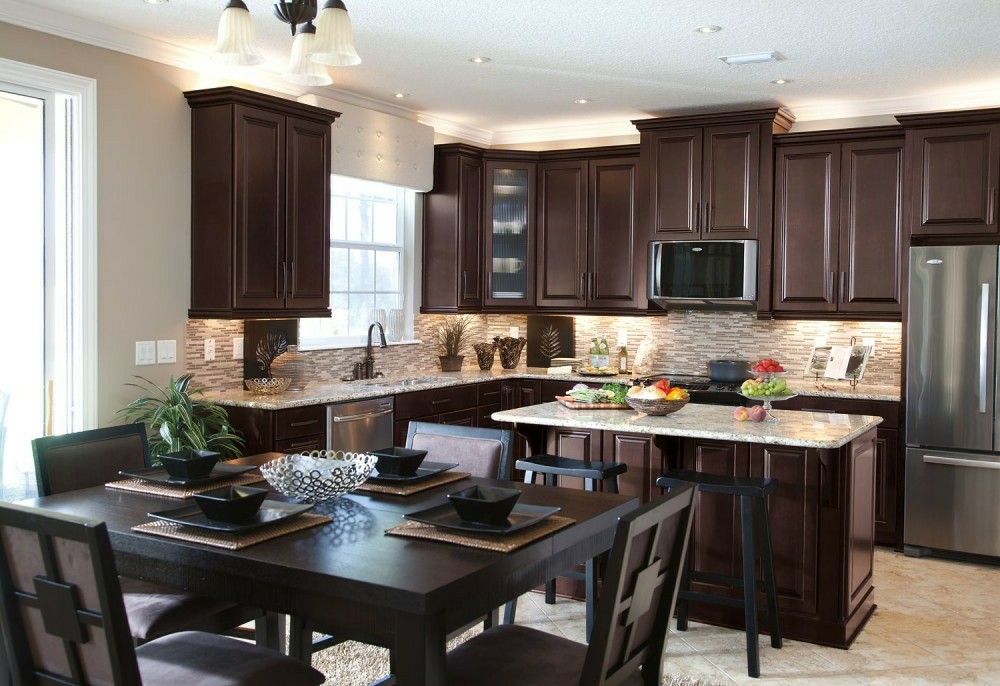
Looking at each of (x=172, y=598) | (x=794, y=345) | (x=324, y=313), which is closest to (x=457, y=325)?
(x=324, y=313)

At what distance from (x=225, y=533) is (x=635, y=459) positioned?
7.99ft

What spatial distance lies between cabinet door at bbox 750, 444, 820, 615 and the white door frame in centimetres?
313

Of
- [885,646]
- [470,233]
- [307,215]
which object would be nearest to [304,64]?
[307,215]

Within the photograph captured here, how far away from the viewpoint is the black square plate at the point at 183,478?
2805 millimetres

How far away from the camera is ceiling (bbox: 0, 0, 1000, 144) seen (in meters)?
4.23

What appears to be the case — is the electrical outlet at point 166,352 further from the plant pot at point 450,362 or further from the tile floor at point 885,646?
the plant pot at point 450,362

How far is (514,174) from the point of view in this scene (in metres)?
6.97

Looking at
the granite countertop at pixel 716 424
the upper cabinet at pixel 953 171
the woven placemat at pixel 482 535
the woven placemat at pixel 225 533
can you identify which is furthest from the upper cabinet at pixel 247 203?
the upper cabinet at pixel 953 171

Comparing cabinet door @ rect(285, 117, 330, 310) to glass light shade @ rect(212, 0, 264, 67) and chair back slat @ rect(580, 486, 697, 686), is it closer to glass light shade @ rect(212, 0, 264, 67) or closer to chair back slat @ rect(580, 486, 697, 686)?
glass light shade @ rect(212, 0, 264, 67)

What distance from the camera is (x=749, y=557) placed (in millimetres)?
3672

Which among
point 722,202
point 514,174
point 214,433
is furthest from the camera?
point 514,174

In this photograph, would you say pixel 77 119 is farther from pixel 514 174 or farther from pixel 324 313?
pixel 514 174

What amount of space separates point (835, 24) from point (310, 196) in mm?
2911

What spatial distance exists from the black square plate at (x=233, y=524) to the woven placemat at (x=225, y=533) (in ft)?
0.04
